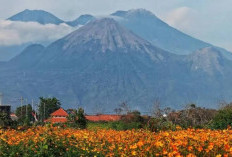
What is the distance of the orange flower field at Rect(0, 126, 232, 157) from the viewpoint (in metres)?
9.60

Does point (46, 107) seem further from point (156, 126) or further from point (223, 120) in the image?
point (156, 126)

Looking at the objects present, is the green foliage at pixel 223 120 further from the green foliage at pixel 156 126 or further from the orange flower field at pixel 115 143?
the orange flower field at pixel 115 143

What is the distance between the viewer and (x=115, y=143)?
1259cm

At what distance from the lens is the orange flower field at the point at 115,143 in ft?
31.5

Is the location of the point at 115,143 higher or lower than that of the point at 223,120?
lower

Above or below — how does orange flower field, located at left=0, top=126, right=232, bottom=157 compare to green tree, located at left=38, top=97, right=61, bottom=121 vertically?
below

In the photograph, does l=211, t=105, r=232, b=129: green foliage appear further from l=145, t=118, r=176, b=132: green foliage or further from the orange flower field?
the orange flower field

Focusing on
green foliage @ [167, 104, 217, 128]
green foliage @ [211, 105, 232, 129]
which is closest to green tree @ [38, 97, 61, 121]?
green foliage @ [167, 104, 217, 128]

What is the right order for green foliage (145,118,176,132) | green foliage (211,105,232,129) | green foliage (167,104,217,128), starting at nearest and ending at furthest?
green foliage (145,118,176,132)
green foliage (211,105,232,129)
green foliage (167,104,217,128)

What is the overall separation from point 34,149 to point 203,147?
17.6ft

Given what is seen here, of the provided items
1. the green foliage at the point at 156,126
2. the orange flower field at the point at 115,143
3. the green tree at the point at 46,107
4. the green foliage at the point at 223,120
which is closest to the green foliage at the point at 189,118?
the green foliage at the point at 223,120

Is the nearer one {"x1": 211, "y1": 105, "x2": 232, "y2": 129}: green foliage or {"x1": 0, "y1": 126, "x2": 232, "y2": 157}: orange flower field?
{"x1": 0, "y1": 126, "x2": 232, "y2": 157}: orange flower field

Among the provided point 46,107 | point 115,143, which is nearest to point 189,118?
point 115,143

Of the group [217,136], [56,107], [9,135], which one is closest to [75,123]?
[9,135]
